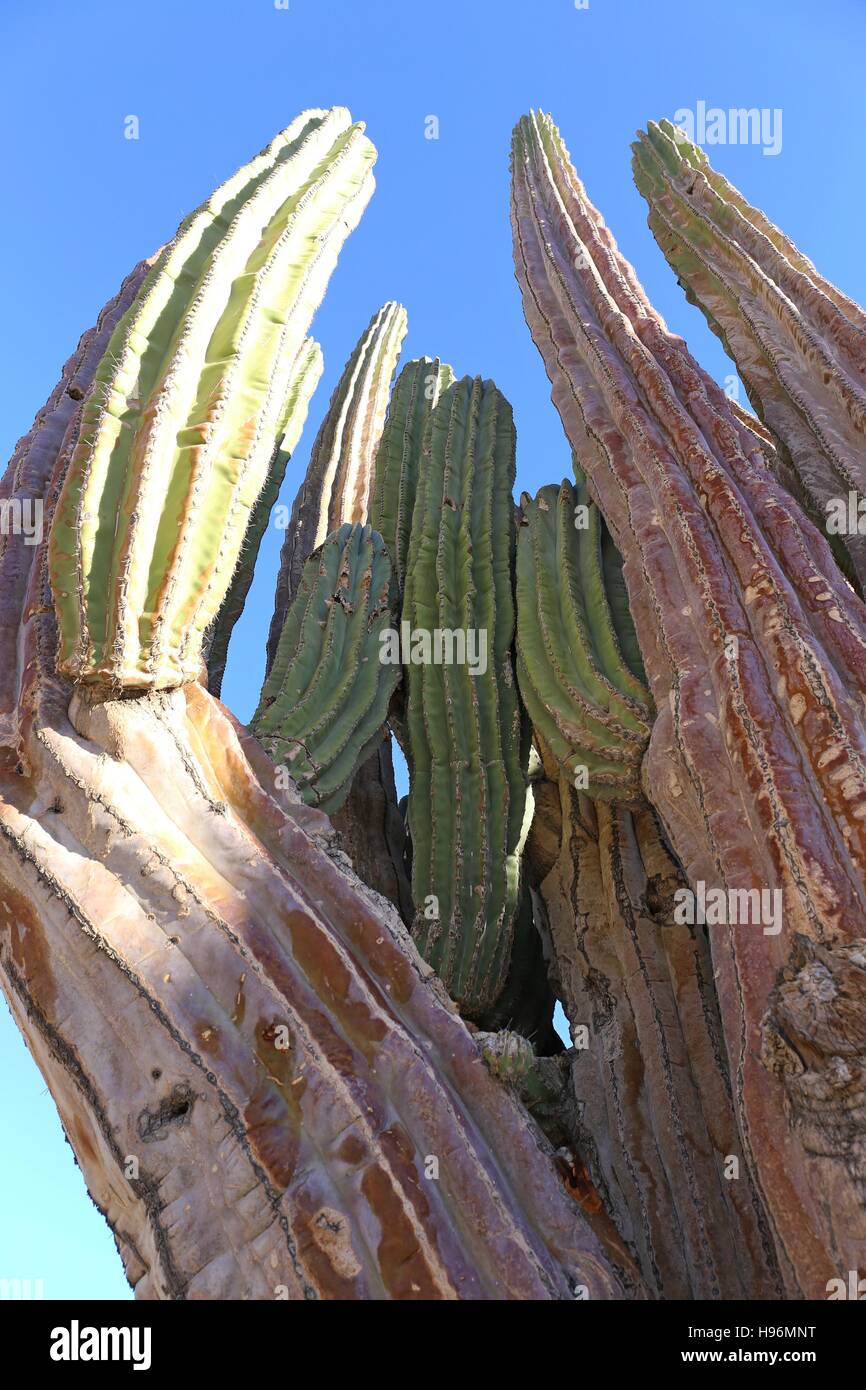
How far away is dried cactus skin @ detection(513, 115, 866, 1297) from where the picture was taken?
2.60m

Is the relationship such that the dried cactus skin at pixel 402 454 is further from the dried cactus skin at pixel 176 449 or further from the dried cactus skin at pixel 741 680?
the dried cactus skin at pixel 176 449

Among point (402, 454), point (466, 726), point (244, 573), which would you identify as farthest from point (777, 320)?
point (244, 573)

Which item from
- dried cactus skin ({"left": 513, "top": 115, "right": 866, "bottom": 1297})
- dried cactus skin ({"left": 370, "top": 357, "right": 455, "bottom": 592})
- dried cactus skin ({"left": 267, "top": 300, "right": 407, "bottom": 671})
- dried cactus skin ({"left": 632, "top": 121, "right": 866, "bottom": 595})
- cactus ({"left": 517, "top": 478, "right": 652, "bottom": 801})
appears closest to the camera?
dried cactus skin ({"left": 513, "top": 115, "right": 866, "bottom": 1297})

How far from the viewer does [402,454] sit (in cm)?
580

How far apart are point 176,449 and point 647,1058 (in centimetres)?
260

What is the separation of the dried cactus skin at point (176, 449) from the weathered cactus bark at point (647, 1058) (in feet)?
5.94

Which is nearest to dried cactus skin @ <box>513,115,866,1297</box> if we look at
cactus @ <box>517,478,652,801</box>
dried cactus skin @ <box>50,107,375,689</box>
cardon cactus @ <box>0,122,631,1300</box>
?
cactus @ <box>517,478,652,801</box>

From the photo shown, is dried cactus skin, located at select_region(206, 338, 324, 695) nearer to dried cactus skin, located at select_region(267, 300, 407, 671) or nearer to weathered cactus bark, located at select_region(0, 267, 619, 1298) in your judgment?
dried cactus skin, located at select_region(267, 300, 407, 671)

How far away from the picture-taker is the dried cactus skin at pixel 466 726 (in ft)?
13.2

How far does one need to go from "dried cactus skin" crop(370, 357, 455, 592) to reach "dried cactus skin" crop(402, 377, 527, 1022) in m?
0.26

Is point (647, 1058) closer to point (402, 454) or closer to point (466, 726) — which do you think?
point (466, 726)

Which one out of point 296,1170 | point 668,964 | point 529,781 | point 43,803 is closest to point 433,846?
point 529,781

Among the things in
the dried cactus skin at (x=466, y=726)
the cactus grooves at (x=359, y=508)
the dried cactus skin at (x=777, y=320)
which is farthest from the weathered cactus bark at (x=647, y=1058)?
the dried cactus skin at (x=777, y=320)
